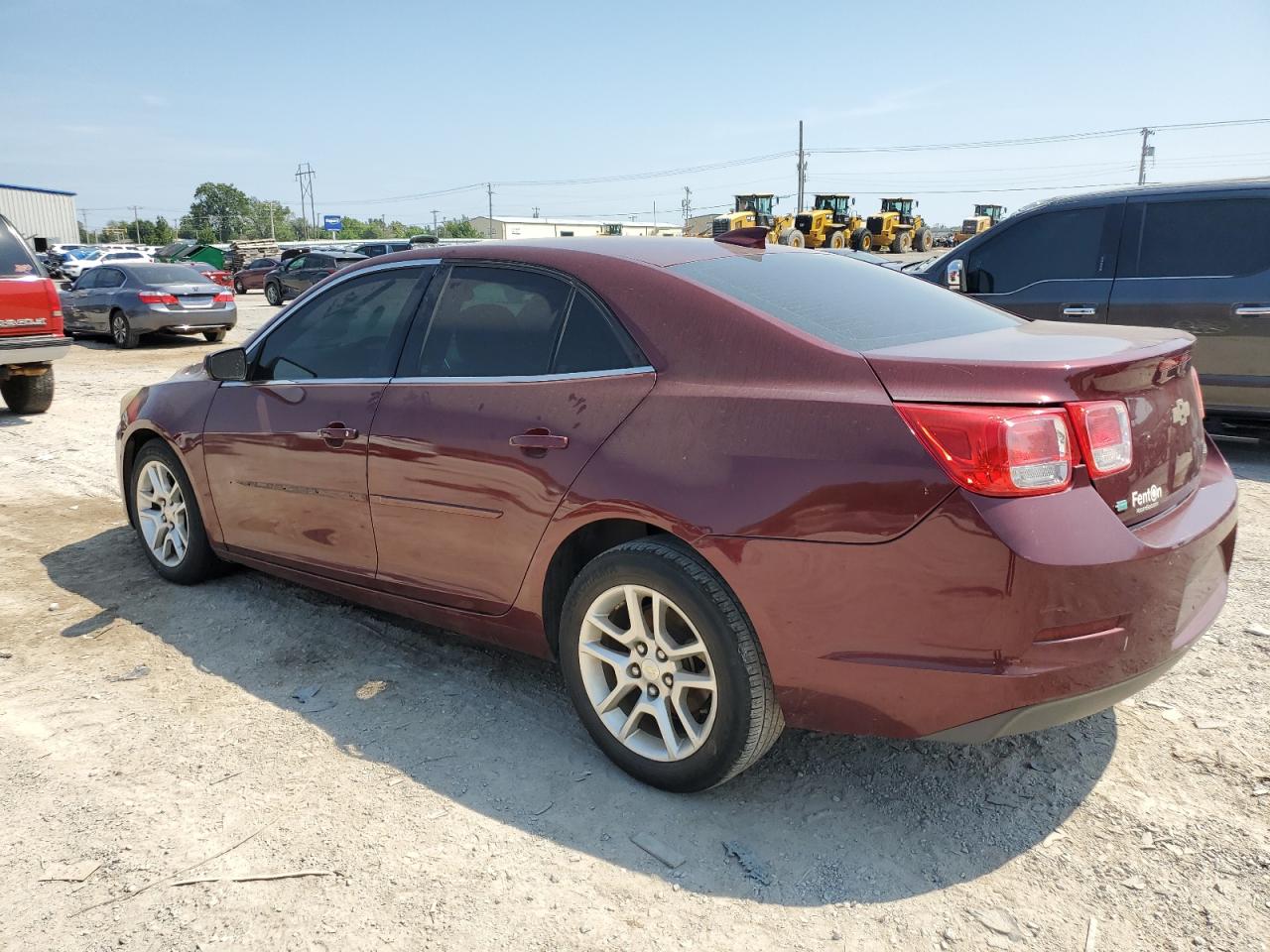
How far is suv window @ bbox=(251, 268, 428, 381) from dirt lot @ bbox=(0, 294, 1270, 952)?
1161 mm

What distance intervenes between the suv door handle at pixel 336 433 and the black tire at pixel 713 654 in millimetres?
1262

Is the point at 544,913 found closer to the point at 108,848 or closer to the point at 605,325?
the point at 108,848

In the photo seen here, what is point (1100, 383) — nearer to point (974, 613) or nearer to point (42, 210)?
point (974, 613)

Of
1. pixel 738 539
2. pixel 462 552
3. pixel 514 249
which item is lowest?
pixel 462 552

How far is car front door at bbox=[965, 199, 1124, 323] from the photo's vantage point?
6.88 metres

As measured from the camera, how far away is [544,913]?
92.0 inches

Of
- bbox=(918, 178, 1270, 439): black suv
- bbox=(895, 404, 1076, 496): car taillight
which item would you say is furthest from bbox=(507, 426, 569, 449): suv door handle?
bbox=(918, 178, 1270, 439): black suv

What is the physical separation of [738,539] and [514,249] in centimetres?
149

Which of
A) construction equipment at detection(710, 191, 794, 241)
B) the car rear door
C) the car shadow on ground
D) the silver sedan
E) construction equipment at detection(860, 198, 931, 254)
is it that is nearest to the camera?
the car shadow on ground

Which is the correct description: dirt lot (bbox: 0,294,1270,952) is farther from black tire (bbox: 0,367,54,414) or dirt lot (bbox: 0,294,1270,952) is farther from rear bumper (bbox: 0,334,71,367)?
black tire (bbox: 0,367,54,414)

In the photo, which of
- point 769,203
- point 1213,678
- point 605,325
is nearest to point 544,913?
point 605,325

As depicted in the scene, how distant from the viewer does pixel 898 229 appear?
40219mm

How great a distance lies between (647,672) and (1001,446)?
1.19 m

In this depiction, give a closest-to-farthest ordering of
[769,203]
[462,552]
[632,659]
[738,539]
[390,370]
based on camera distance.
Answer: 1. [738,539]
2. [632,659]
3. [462,552]
4. [390,370]
5. [769,203]
